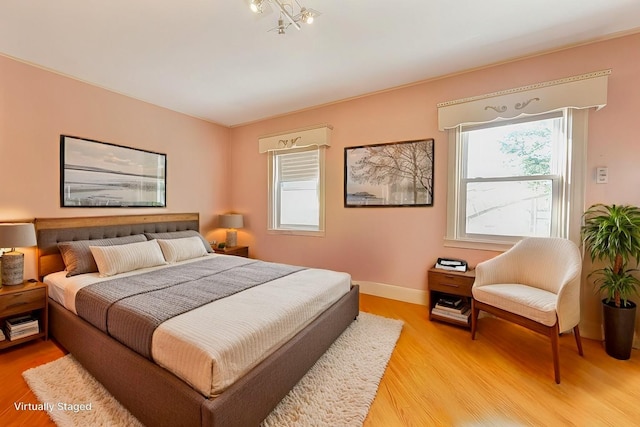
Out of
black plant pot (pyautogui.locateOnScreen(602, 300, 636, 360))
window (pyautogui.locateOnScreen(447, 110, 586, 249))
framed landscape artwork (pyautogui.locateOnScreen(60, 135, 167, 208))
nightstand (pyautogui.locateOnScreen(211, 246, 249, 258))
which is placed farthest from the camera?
nightstand (pyautogui.locateOnScreen(211, 246, 249, 258))

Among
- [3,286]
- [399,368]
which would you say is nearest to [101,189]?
[3,286]

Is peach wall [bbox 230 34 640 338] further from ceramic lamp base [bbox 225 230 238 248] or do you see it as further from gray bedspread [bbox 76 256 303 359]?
gray bedspread [bbox 76 256 303 359]

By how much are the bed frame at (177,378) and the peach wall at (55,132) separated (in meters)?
0.28

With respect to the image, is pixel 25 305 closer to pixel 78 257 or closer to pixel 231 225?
pixel 78 257

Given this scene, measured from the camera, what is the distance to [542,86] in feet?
7.85

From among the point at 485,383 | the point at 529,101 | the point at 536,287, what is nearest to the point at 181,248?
the point at 485,383

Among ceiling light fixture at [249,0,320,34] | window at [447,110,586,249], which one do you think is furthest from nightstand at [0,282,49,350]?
window at [447,110,586,249]

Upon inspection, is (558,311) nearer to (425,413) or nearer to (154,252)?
(425,413)

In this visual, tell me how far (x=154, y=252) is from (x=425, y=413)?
2881 millimetres

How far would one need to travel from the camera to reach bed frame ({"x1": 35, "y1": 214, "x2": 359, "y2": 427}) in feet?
3.92

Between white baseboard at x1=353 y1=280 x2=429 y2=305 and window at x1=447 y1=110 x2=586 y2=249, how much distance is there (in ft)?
2.56

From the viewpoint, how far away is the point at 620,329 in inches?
78.6

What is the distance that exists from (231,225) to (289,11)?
3005 mm

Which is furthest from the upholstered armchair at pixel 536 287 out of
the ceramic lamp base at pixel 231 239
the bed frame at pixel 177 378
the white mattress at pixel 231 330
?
the ceramic lamp base at pixel 231 239
